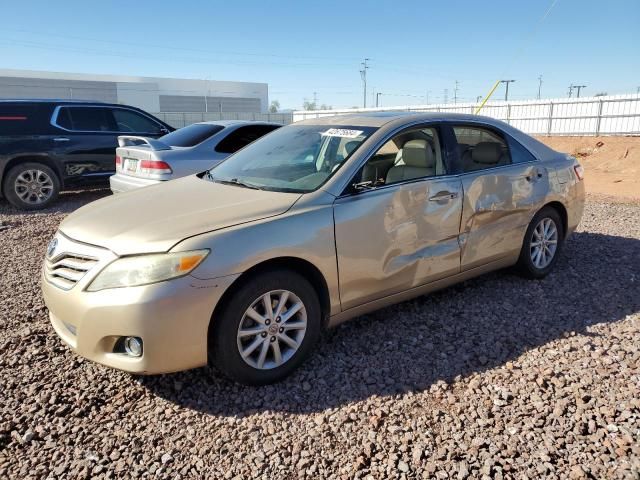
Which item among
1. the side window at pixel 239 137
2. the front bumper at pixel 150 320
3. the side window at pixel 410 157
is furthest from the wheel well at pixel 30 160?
the side window at pixel 410 157

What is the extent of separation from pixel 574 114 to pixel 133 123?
2019cm

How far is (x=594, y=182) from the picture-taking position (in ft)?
47.9

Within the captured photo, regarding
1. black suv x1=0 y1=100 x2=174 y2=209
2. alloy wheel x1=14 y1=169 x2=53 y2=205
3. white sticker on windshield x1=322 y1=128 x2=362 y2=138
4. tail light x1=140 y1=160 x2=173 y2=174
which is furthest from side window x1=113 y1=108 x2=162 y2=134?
white sticker on windshield x1=322 y1=128 x2=362 y2=138

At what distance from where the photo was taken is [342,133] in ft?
12.2

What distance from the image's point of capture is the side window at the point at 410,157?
3594 mm

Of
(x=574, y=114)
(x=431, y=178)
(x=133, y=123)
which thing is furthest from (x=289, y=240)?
(x=574, y=114)

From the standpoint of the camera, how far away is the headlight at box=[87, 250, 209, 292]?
2586 mm

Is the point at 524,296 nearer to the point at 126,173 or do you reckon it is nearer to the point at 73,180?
the point at 126,173

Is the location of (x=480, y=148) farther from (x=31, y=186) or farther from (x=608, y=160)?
(x=608, y=160)

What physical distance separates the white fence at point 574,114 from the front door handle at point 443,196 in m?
15.9

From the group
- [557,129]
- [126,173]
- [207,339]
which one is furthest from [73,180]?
[557,129]

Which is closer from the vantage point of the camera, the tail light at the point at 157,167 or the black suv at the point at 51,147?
the tail light at the point at 157,167

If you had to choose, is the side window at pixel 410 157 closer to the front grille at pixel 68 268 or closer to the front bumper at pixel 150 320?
the front bumper at pixel 150 320

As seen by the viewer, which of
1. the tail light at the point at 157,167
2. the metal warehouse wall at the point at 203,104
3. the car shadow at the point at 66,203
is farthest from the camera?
the metal warehouse wall at the point at 203,104
